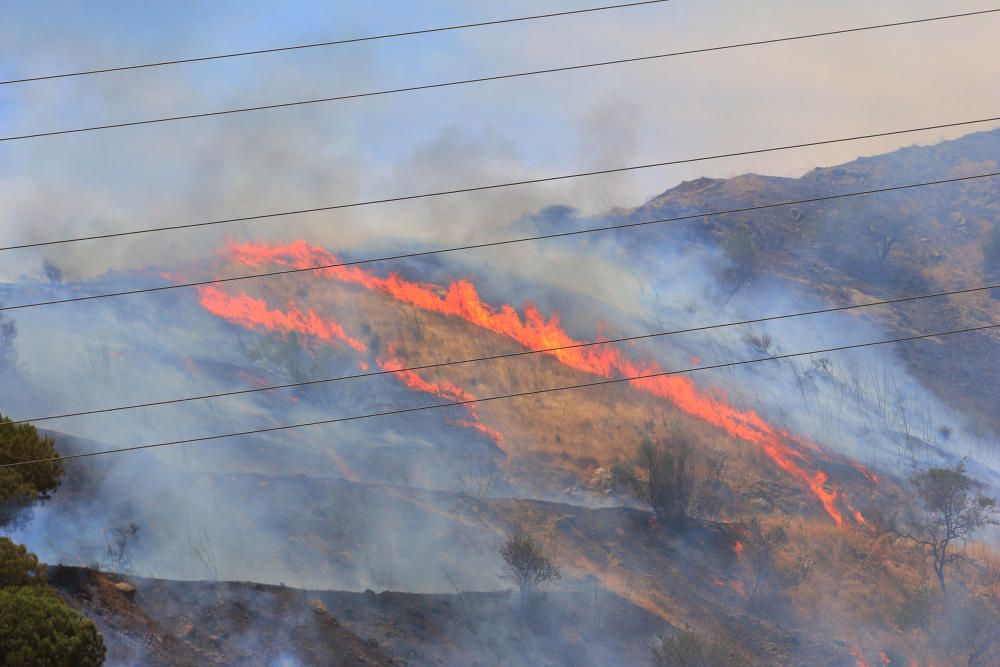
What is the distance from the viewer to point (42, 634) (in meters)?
25.6

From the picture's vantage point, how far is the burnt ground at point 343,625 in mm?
36438

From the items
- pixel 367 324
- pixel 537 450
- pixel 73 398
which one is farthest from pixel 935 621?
pixel 73 398

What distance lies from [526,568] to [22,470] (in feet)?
66.0

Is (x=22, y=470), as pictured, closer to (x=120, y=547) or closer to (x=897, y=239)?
(x=120, y=547)

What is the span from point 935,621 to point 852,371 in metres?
19.8

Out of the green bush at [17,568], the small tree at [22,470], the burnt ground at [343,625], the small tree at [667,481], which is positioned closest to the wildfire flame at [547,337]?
the small tree at [667,481]

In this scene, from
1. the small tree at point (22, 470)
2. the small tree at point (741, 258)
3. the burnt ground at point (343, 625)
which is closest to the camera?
the small tree at point (22, 470)

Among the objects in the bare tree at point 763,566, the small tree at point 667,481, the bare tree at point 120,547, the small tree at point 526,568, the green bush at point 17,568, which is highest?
the green bush at point 17,568

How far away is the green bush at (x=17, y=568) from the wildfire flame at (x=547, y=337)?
34.9 metres

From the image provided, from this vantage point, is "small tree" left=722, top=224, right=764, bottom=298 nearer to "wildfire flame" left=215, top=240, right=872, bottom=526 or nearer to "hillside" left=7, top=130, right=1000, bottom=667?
"hillside" left=7, top=130, right=1000, bottom=667

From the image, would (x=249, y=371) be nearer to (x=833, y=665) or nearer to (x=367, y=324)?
(x=367, y=324)

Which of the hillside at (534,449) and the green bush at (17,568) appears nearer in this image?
the green bush at (17,568)

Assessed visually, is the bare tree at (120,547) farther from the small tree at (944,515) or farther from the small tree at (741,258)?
the small tree at (741,258)

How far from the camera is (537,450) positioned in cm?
5438
